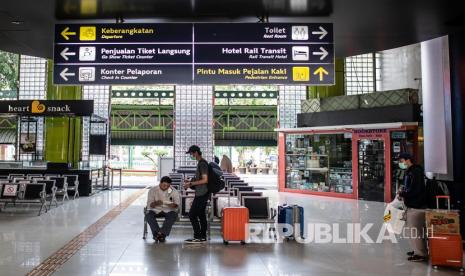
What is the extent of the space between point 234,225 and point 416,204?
2568mm

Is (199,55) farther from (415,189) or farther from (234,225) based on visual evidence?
(415,189)

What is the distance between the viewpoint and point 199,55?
585 centimetres

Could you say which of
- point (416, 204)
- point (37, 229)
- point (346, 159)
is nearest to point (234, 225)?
point (416, 204)

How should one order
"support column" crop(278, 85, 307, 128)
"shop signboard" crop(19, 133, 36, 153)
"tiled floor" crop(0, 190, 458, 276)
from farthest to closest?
"support column" crop(278, 85, 307, 128)
"shop signboard" crop(19, 133, 36, 153)
"tiled floor" crop(0, 190, 458, 276)

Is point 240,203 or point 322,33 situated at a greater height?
point 322,33

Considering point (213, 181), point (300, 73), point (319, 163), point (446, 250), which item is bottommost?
point (446, 250)

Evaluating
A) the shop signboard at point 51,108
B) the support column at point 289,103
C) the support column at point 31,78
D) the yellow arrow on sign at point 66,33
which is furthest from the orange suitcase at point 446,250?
the support column at point 31,78

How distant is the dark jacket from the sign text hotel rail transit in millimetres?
1678

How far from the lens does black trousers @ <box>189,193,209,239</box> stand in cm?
628

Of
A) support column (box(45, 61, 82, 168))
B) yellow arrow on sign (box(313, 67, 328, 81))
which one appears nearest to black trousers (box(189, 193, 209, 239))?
yellow arrow on sign (box(313, 67, 328, 81))

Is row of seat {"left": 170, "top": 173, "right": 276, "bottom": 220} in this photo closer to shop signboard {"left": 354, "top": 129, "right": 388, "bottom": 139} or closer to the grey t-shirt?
→ the grey t-shirt

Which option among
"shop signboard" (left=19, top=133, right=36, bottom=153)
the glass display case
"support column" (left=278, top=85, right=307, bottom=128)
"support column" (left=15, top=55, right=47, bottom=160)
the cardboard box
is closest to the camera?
the cardboard box

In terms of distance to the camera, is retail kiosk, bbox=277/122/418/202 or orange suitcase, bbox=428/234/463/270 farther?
retail kiosk, bbox=277/122/418/202

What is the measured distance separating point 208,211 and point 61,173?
25.5 ft
